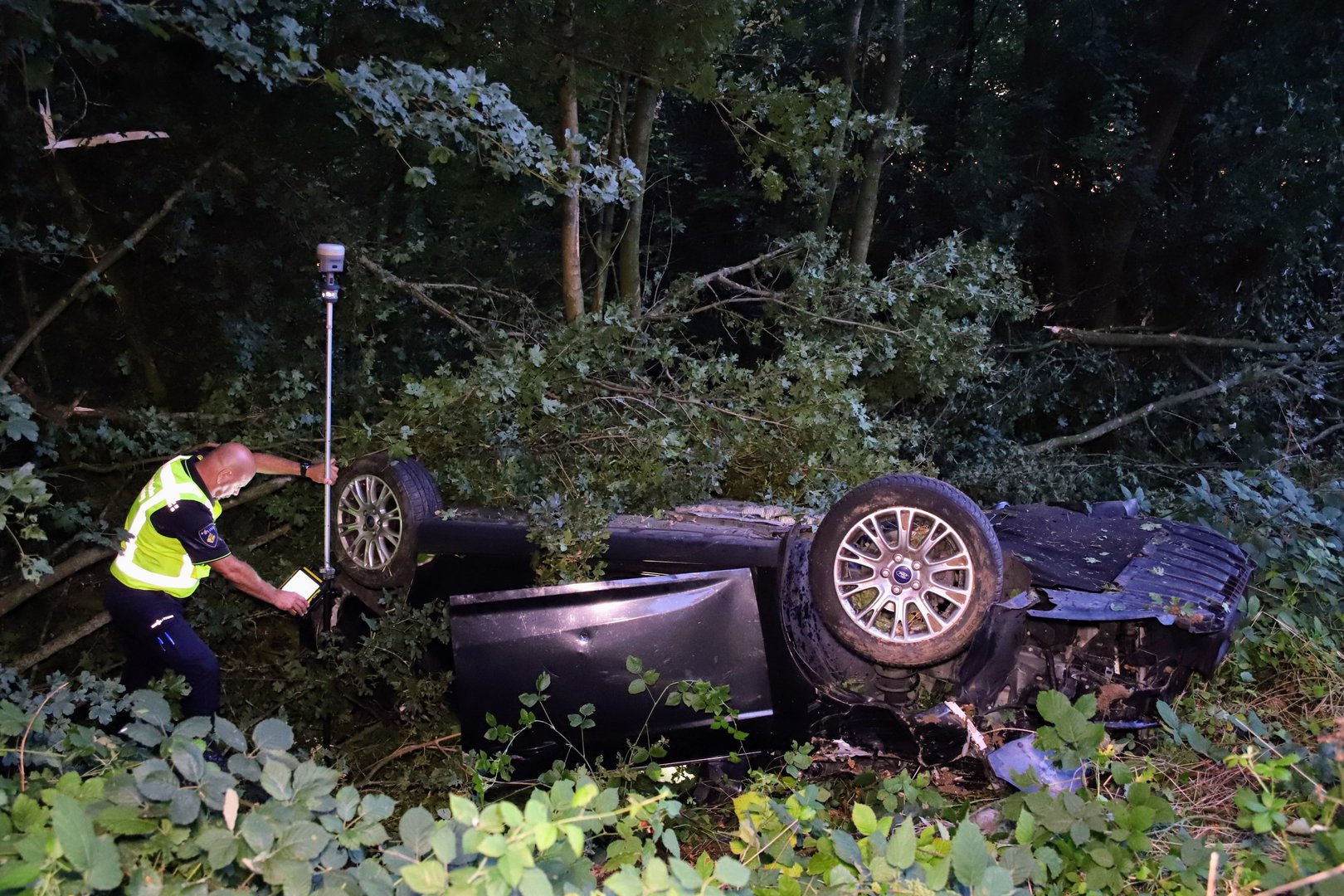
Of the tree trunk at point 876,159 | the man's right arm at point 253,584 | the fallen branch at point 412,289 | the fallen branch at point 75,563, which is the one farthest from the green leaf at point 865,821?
the tree trunk at point 876,159

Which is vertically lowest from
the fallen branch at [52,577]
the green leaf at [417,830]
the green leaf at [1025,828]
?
the fallen branch at [52,577]

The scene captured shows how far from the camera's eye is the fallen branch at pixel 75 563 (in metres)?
4.88

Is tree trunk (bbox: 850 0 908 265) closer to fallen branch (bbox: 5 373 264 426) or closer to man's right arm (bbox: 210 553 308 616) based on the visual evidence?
fallen branch (bbox: 5 373 264 426)

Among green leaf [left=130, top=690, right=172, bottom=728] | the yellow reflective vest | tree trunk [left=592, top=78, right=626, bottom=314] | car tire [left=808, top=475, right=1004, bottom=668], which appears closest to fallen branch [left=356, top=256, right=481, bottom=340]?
tree trunk [left=592, top=78, right=626, bottom=314]

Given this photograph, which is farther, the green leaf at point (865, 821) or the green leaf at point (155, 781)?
the green leaf at point (865, 821)

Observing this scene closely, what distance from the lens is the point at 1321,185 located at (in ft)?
29.4

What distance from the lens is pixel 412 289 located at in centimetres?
625

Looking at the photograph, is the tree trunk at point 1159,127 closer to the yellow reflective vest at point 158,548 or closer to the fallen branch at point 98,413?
the fallen branch at point 98,413

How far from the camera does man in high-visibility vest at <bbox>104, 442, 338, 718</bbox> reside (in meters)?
3.86

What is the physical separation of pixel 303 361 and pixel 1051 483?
7249 mm

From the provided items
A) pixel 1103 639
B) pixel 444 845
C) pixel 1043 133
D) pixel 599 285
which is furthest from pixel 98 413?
pixel 1043 133

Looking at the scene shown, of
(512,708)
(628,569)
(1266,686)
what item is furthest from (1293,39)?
(512,708)

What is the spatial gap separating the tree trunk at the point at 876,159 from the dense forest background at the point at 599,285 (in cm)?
5

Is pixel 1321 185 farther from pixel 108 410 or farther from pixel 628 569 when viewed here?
pixel 108 410
